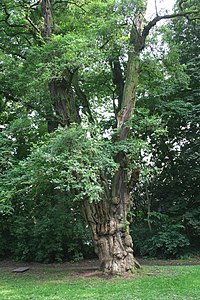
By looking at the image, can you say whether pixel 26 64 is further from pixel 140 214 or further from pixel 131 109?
pixel 140 214

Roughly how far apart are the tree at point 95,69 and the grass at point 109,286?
66 cm

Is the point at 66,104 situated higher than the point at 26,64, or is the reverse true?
the point at 26,64

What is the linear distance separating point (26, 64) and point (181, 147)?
6.06 meters

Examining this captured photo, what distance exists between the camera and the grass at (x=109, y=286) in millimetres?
4742

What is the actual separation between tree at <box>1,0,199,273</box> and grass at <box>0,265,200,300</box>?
0.66 meters

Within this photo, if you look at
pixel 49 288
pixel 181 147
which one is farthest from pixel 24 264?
pixel 181 147

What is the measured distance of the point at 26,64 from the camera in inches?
302

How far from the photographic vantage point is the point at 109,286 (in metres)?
5.44

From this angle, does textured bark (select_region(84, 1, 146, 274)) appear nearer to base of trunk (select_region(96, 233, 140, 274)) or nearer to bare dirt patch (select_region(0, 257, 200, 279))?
base of trunk (select_region(96, 233, 140, 274))

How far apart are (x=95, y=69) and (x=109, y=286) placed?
4.77 m

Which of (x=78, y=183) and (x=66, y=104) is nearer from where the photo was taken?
(x=78, y=183)

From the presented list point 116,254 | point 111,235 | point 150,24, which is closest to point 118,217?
point 111,235

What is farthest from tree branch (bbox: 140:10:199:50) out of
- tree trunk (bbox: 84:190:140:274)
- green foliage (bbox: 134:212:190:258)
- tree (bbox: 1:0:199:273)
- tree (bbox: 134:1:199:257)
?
green foliage (bbox: 134:212:190:258)

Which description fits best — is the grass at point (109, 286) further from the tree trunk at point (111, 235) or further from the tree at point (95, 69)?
the tree at point (95, 69)
